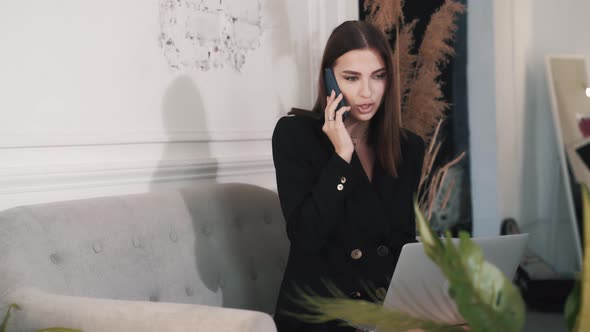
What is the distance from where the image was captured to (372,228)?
1.94m

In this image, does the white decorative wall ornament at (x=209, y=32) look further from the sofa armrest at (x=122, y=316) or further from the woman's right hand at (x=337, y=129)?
the sofa armrest at (x=122, y=316)

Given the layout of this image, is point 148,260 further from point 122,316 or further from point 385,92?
point 385,92

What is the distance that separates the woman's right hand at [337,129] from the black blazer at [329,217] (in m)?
0.04

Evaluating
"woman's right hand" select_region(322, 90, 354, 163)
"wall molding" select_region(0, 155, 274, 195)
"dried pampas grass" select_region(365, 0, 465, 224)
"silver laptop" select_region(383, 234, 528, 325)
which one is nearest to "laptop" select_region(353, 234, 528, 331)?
"silver laptop" select_region(383, 234, 528, 325)

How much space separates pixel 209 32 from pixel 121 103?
0.49 m

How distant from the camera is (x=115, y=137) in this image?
1.92 metres

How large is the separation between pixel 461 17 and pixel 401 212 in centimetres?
283

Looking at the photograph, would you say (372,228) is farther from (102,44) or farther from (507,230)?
(507,230)

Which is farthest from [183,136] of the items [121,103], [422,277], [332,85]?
[422,277]

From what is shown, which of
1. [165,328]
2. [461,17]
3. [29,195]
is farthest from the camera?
[461,17]

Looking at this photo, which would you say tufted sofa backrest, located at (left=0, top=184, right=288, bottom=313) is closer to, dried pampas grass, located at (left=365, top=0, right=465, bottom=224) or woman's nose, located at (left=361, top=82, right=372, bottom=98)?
woman's nose, located at (left=361, top=82, right=372, bottom=98)

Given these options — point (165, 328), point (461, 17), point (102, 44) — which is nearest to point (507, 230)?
point (461, 17)

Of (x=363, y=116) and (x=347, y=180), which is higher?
(x=363, y=116)

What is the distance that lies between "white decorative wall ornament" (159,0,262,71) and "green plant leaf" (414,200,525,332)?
1660 mm
